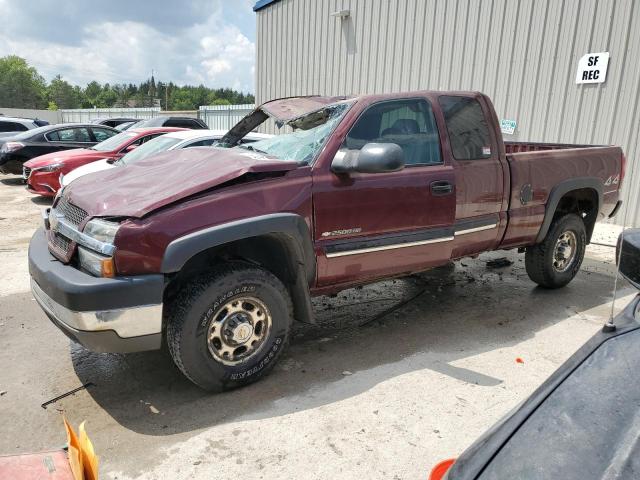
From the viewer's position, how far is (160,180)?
3.21 meters

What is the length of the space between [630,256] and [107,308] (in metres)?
2.42

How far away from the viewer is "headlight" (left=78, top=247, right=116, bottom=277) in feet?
8.98

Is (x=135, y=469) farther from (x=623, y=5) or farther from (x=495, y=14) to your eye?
(x=495, y=14)

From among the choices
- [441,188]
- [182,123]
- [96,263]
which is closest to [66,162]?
[182,123]

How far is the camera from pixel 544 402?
4.52 ft

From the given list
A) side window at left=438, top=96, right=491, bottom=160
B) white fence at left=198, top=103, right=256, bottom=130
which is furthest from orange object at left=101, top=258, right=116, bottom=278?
white fence at left=198, top=103, right=256, bottom=130

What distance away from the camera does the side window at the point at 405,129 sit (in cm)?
372

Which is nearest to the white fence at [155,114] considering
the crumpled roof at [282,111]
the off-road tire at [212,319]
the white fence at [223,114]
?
the white fence at [223,114]

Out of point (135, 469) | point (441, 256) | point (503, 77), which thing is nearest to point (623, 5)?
point (503, 77)

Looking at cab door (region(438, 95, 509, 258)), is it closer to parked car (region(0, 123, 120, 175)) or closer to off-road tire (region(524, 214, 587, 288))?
off-road tire (region(524, 214, 587, 288))

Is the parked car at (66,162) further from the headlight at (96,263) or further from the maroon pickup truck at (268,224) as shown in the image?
the headlight at (96,263)

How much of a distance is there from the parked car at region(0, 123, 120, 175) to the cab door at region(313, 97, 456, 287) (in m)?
10.9

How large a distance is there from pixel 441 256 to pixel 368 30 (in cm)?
984

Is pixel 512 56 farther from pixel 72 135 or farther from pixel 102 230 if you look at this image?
pixel 72 135
